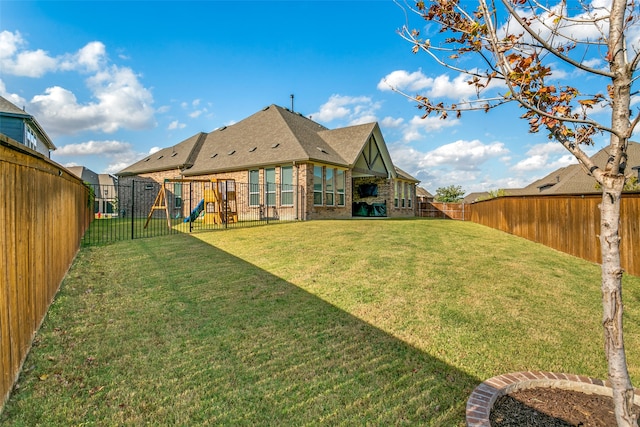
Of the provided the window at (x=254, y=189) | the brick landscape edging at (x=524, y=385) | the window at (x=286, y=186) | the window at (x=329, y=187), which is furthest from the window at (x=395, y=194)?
the brick landscape edging at (x=524, y=385)

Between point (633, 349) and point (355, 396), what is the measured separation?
138 inches

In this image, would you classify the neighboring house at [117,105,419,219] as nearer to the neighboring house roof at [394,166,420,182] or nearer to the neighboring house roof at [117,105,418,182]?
the neighboring house roof at [117,105,418,182]

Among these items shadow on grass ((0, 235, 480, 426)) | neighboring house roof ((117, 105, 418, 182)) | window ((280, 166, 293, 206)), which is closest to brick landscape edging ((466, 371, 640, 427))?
shadow on grass ((0, 235, 480, 426))

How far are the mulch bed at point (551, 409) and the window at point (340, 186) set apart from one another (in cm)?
1600

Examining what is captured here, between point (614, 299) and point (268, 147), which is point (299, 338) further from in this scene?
point (268, 147)

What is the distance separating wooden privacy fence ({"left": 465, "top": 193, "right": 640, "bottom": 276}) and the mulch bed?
671 centimetres

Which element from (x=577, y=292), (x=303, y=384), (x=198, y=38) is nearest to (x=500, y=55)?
(x=303, y=384)

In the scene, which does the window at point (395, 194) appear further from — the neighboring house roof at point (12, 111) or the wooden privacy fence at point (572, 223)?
the neighboring house roof at point (12, 111)

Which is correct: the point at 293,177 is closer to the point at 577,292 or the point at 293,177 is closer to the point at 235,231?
the point at 235,231

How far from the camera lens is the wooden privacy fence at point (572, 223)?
729 centimetres

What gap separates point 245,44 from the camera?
1458 centimetres

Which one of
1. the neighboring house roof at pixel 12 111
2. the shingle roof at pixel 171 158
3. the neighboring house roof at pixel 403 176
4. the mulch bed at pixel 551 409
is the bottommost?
the mulch bed at pixel 551 409

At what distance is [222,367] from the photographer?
10.1 ft

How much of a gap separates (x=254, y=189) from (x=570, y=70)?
644 inches
